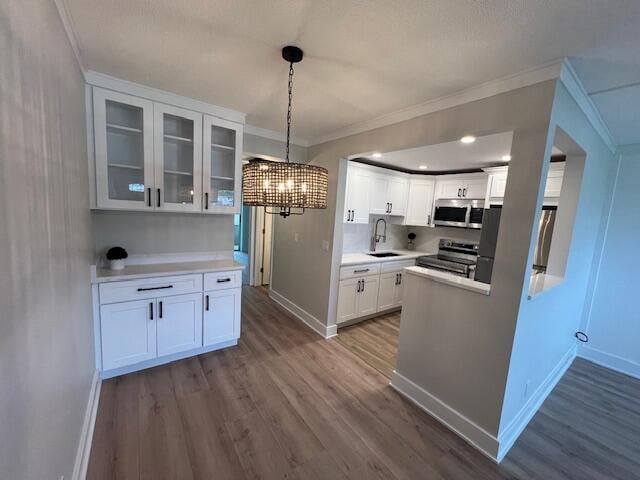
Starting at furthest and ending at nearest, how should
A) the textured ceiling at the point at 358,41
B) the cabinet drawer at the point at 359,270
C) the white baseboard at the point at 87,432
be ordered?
the cabinet drawer at the point at 359,270, the white baseboard at the point at 87,432, the textured ceiling at the point at 358,41

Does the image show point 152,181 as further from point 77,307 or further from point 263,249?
point 263,249

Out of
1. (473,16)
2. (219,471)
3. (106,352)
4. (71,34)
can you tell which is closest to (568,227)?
(473,16)

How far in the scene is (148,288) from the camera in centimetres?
236

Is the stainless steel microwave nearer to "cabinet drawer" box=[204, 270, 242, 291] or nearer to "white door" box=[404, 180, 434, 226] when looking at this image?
"white door" box=[404, 180, 434, 226]

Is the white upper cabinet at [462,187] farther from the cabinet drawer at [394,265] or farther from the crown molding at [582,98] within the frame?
the crown molding at [582,98]

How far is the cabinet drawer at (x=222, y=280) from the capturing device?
8.80 feet

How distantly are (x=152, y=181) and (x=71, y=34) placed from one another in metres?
1.09

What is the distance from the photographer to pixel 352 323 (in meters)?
3.75

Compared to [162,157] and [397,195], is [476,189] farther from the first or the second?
[162,157]

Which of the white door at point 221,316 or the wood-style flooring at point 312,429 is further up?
the white door at point 221,316

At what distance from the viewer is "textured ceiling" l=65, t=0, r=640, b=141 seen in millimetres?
1231

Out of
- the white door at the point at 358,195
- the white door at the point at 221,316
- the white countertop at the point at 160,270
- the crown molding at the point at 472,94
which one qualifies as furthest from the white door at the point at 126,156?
the white door at the point at 358,195

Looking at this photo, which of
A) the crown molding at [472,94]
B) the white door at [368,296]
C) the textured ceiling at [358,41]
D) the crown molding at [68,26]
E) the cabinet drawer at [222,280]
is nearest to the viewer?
the textured ceiling at [358,41]

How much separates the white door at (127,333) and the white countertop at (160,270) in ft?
0.77
